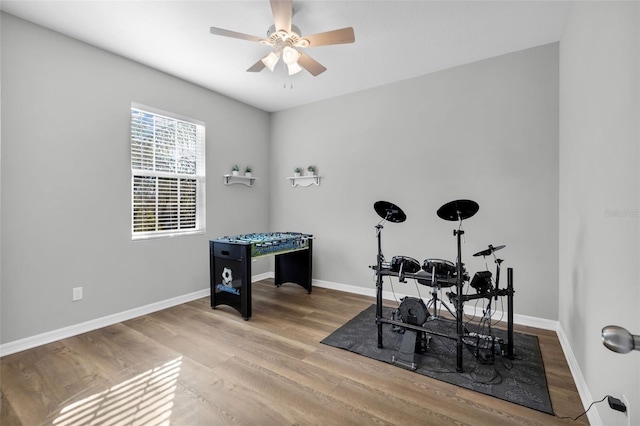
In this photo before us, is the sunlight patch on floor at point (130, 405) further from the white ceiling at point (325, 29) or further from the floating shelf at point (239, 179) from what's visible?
the white ceiling at point (325, 29)

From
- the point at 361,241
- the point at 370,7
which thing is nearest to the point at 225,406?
the point at 361,241

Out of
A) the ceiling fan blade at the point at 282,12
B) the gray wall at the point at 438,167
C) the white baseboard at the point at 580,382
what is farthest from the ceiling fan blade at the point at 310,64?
the white baseboard at the point at 580,382

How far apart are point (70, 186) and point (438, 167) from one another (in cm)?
397

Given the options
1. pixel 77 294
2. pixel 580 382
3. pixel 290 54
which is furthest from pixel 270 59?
pixel 580 382

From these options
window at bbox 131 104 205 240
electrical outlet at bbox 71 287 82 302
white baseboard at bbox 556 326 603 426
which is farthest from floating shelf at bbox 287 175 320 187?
white baseboard at bbox 556 326 603 426

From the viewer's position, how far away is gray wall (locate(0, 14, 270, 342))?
8.00 feet

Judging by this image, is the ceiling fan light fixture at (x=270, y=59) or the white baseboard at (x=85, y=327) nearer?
the white baseboard at (x=85, y=327)

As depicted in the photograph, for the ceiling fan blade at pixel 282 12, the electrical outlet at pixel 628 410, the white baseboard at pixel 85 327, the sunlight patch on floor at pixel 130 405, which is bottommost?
the sunlight patch on floor at pixel 130 405

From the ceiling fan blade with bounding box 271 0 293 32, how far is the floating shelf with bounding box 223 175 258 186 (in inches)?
96.2

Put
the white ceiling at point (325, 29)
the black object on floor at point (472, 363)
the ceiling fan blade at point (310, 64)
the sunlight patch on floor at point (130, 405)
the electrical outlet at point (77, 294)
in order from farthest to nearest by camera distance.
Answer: the electrical outlet at point (77, 294) < the ceiling fan blade at point (310, 64) < the white ceiling at point (325, 29) < the black object on floor at point (472, 363) < the sunlight patch on floor at point (130, 405)

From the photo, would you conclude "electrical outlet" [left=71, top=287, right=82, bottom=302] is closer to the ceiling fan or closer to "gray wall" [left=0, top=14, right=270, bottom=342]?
"gray wall" [left=0, top=14, right=270, bottom=342]

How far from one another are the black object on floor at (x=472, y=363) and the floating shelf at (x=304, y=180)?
227 cm

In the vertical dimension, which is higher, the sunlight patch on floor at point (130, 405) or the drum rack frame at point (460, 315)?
the drum rack frame at point (460, 315)

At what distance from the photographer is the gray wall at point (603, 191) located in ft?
3.90
